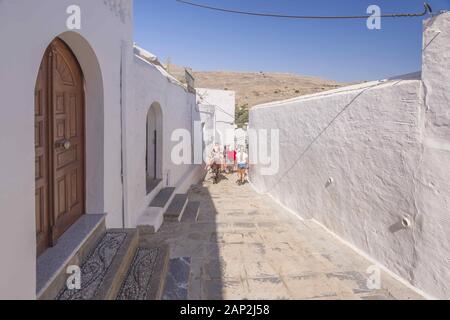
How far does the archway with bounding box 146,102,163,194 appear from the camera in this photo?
26.2 feet

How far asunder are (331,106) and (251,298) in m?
3.71

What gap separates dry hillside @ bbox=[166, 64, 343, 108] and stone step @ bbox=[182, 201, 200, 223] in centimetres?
3255

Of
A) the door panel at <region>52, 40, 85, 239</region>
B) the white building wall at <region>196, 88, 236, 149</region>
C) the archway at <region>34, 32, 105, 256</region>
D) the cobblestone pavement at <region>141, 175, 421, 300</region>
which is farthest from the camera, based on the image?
the white building wall at <region>196, 88, 236, 149</region>

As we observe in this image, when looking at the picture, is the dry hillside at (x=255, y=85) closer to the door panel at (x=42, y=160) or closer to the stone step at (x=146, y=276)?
the stone step at (x=146, y=276)

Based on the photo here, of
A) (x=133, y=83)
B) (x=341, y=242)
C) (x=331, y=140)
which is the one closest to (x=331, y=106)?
(x=331, y=140)

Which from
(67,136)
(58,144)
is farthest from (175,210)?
(58,144)

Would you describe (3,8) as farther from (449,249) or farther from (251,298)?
(449,249)

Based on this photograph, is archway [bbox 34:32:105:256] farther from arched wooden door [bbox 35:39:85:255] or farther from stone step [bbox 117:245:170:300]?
stone step [bbox 117:245:170:300]

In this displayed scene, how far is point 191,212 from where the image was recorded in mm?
7723

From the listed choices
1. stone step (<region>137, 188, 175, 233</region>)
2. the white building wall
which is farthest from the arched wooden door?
the white building wall

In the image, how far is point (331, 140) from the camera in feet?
19.7

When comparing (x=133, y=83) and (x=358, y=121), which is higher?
(x=133, y=83)

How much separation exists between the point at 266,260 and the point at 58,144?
303cm

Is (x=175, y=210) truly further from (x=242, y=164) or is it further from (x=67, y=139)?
(x=242, y=164)
